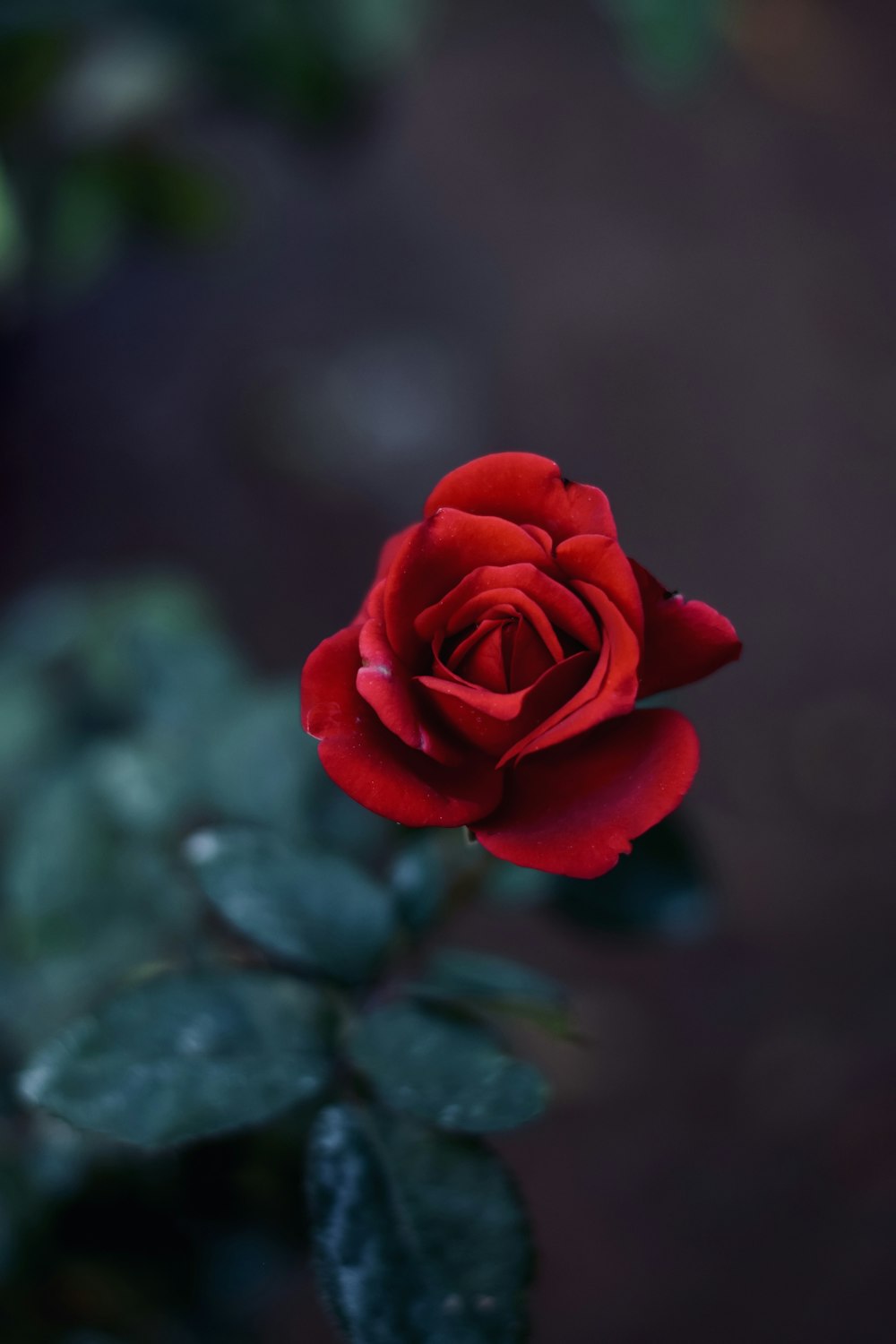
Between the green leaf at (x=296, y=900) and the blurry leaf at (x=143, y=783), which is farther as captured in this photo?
the blurry leaf at (x=143, y=783)

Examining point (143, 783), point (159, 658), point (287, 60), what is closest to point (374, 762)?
point (143, 783)

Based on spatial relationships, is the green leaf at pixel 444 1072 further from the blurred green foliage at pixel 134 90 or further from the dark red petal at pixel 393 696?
the blurred green foliage at pixel 134 90

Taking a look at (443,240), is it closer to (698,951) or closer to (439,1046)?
(698,951)

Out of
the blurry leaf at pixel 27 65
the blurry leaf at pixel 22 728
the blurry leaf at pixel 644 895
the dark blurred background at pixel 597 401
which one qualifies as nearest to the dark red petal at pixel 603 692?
the blurry leaf at pixel 644 895

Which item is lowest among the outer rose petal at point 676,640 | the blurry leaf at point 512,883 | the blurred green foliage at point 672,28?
the blurry leaf at point 512,883

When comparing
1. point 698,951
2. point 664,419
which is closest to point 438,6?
point 664,419

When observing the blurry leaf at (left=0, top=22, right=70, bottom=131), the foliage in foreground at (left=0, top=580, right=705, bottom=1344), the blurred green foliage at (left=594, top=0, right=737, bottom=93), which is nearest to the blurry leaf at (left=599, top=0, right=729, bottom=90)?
the blurred green foliage at (left=594, top=0, right=737, bottom=93)
